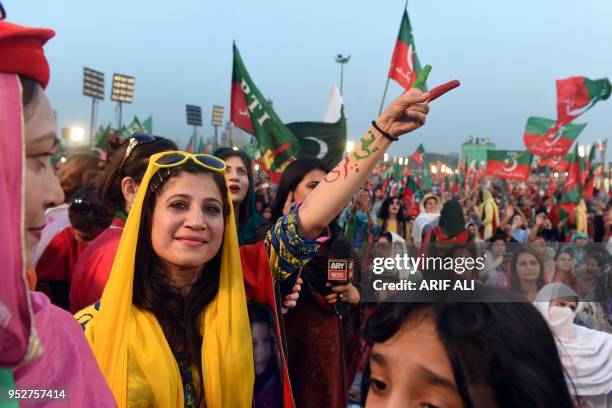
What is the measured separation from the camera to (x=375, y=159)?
1.85m

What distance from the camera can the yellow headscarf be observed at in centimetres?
161

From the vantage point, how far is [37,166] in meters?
0.88

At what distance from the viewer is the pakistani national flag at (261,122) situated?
550 cm

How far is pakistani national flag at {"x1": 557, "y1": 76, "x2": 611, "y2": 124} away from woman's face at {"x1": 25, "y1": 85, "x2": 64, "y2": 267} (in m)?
12.0

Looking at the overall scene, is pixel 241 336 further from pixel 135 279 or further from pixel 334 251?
pixel 334 251

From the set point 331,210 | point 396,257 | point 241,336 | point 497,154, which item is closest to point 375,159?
point 331,210

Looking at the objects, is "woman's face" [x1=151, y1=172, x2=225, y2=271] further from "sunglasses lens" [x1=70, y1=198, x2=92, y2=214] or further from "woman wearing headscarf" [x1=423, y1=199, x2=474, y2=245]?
"woman wearing headscarf" [x1=423, y1=199, x2=474, y2=245]

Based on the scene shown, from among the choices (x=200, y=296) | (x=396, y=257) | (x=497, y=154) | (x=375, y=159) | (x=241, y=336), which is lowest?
(x=241, y=336)

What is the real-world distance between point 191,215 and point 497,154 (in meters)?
15.1

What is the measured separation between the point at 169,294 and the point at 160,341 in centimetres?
18

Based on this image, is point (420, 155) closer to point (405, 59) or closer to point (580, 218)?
point (580, 218)

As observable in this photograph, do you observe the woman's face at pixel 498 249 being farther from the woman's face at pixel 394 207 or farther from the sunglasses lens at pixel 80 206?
the woman's face at pixel 394 207

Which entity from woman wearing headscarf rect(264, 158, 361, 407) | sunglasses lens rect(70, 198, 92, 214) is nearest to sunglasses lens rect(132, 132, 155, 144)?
sunglasses lens rect(70, 198, 92, 214)

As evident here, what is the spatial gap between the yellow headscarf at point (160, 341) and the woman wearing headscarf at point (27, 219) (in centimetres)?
52
